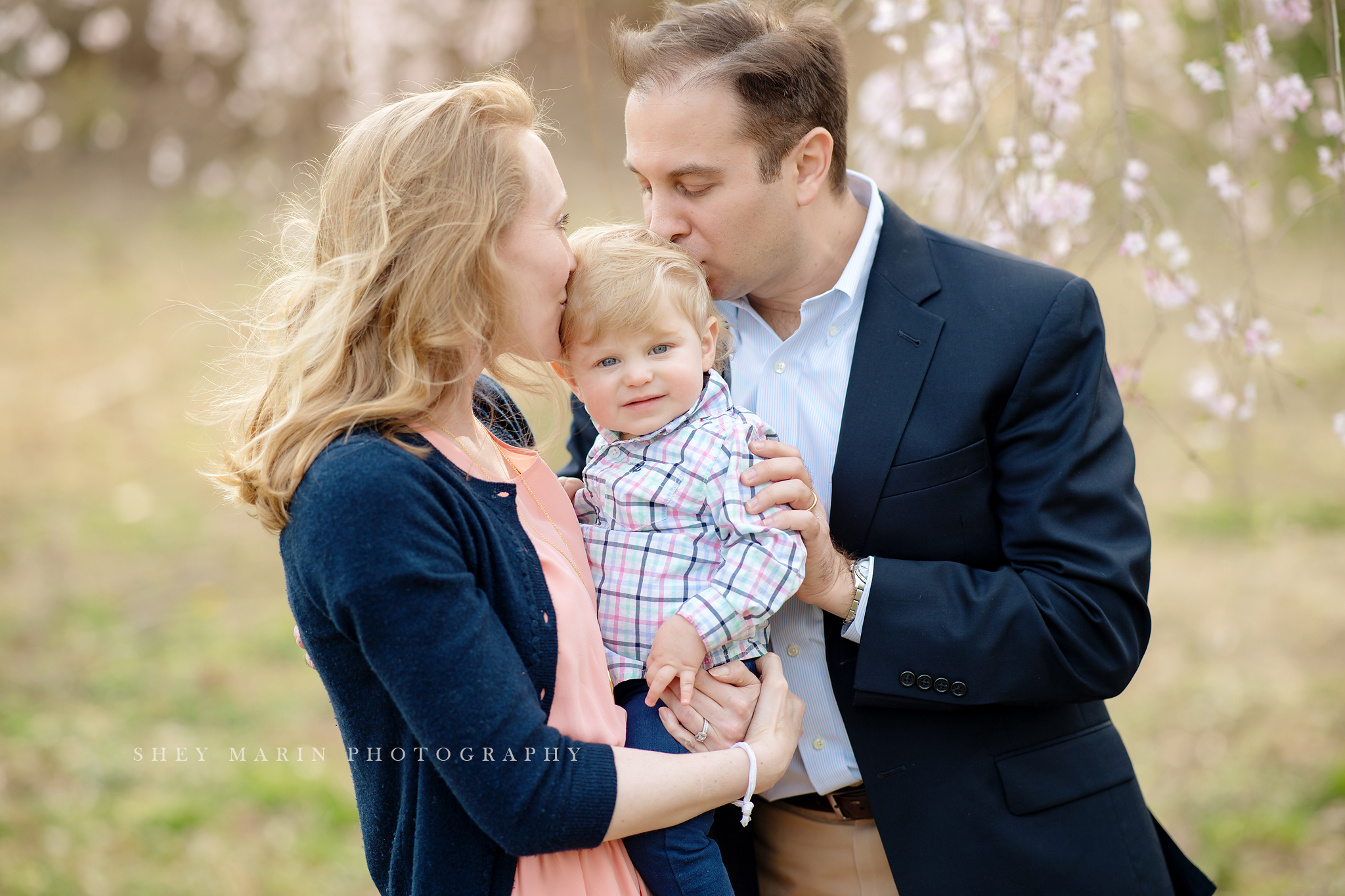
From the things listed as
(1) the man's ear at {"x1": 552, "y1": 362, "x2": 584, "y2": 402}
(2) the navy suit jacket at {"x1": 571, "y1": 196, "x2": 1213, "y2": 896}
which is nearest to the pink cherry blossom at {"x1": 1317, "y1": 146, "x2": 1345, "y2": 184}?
(2) the navy suit jacket at {"x1": 571, "y1": 196, "x2": 1213, "y2": 896}

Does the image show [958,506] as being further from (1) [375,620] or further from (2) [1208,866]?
(2) [1208,866]

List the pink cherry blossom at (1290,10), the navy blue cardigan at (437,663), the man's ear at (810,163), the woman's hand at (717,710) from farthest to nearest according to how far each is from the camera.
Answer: the pink cherry blossom at (1290,10)
the man's ear at (810,163)
the woman's hand at (717,710)
the navy blue cardigan at (437,663)

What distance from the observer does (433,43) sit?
8328mm

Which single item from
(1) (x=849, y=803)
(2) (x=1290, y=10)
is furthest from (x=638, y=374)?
(2) (x=1290, y=10)

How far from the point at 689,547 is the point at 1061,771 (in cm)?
80

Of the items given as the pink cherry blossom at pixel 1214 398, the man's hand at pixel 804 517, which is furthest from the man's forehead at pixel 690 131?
the pink cherry blossom at pixel 1214 398

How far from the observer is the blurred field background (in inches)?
139

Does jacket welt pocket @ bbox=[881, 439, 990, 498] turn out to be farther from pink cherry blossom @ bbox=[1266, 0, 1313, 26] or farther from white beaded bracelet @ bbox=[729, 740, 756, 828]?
pink cherry blossom @ bbox=[1266, 0, 1313, 26]

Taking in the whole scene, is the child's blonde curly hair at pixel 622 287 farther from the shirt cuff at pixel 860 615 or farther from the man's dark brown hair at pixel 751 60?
the shirt cuff at pixel 860 615

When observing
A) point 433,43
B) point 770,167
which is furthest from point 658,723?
point 433,43

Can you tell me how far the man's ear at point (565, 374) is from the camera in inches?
73.5

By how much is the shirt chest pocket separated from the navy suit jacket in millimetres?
311

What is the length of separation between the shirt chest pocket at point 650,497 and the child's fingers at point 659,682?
258 millimetres

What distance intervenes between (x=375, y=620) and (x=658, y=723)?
22.2 inches
